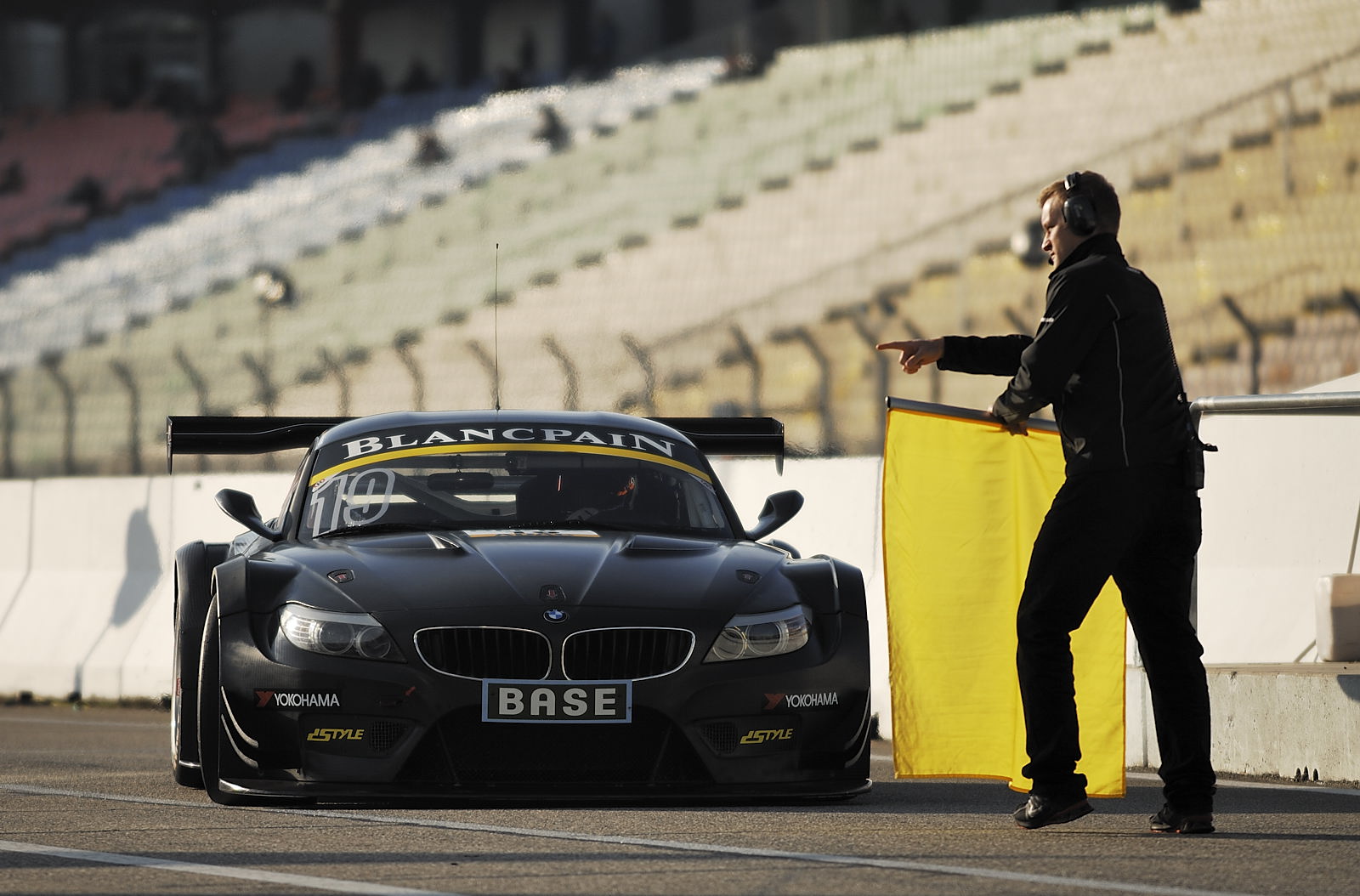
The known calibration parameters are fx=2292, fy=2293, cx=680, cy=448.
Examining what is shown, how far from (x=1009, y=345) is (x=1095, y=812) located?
4.94 feet

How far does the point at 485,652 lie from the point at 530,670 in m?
0.13

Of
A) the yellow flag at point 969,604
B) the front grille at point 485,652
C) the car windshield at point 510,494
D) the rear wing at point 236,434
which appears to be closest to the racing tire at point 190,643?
the car windshield at point 510,494

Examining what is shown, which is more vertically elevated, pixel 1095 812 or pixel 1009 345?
pixel 1009 345

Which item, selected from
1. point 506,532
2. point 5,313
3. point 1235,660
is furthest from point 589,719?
point 5,313

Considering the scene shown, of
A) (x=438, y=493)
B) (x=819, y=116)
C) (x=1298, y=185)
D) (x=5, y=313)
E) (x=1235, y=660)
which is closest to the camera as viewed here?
(x=438, y=493)

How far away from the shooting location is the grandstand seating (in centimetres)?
1744

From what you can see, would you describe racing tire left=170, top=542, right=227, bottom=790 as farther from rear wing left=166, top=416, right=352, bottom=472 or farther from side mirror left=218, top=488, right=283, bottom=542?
rear wing left=166, top=416, right=352, bottom=472

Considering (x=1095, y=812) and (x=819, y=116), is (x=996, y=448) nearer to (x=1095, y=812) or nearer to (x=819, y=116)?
(x=1095, y=812)

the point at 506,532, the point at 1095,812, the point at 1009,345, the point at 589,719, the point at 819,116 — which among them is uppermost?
the point at 819,116

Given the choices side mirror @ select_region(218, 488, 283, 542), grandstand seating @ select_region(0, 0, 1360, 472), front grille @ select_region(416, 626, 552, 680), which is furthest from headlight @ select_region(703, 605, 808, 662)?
grandstand seating @ select_region(0, 0, 1360, 472)

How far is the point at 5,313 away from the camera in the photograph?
36750mm

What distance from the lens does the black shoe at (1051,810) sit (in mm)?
6422

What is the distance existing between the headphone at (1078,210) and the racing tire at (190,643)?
291 centimetres

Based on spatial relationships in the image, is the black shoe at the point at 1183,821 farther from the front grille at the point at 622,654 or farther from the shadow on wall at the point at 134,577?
the shadow on wall at the point at 134,577
